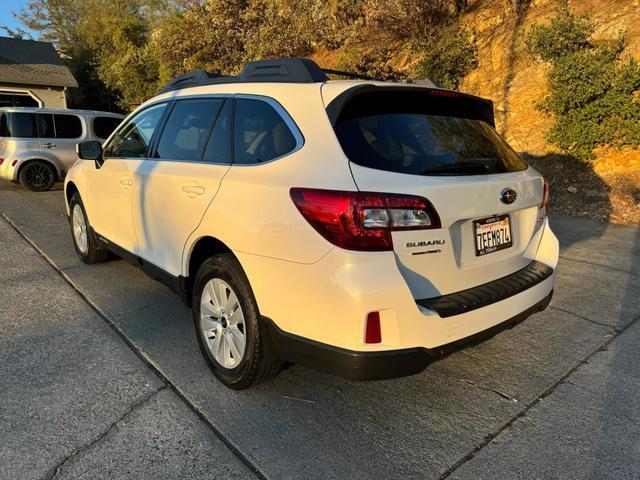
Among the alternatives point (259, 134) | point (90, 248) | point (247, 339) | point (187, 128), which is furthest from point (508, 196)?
point (90, 248)

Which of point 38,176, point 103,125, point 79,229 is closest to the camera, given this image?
point 79,229

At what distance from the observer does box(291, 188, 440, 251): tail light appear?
209cm

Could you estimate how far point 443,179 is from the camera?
7.59 ft

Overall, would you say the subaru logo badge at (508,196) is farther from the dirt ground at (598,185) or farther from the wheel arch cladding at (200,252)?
the dirt ground at (598,185)

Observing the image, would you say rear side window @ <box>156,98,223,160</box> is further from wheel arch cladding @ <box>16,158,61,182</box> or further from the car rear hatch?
wheel arch cladding @ <box>16,158,61,182</box>

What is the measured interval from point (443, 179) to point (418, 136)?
0.34 meters

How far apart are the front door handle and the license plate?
1629 mm

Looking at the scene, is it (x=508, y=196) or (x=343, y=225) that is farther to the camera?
(x=508, y=196)

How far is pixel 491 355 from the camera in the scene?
3283mm

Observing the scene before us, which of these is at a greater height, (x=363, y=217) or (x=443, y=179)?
(x=443, y=179)

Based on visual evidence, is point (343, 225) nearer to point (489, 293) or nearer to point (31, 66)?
point (489, 293)

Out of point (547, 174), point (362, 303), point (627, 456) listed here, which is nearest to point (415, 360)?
point (362, 303)

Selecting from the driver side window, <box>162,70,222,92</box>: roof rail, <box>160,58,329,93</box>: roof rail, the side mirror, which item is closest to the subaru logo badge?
<box>160,58,329,93</box>: roof rail

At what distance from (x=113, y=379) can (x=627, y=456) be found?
9.41 ft
